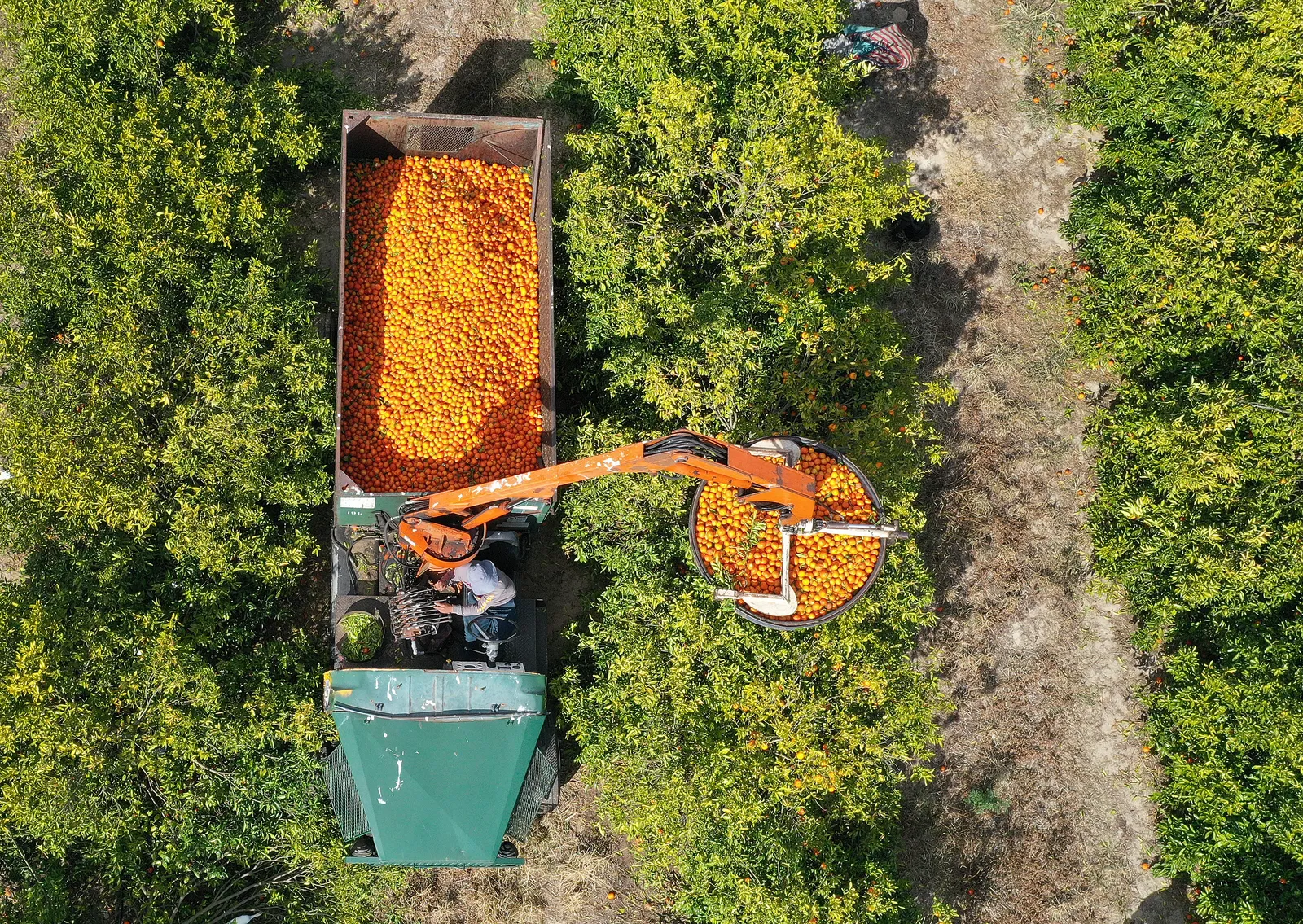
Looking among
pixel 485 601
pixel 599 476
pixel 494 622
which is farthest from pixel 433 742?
pixel 599 476

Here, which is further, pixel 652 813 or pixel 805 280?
pixel 805 280

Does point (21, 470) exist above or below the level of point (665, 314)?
below

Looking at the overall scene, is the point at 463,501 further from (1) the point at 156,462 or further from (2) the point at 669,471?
(1) the point at 156,462

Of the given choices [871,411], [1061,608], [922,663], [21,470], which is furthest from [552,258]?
[1061,608]

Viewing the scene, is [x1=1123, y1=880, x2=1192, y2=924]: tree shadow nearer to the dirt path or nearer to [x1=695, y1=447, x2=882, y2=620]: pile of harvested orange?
the dirt path

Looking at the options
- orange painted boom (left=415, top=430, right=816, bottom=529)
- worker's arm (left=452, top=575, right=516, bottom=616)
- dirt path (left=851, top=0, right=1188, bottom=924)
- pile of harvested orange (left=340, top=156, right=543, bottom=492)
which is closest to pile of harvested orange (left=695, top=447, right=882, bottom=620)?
orange painted boom (left=415, top=430, right=816, bottom=529)

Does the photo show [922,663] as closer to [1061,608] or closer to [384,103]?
[1061,608]

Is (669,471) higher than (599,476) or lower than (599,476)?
higher
